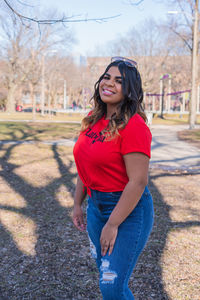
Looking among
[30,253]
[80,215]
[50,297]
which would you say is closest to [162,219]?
[30,253]

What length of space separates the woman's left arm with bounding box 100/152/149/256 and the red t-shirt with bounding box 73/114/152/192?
0.05m

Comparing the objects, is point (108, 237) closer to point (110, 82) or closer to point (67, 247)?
point (110, 82)

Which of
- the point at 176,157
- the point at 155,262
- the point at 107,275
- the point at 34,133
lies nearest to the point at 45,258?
the point at 155,262

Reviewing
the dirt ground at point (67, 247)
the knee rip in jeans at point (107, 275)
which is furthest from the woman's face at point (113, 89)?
the dirt ground at point (67, 247)

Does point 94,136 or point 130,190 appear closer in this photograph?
point 130,190

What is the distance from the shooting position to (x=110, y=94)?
6.56 feet

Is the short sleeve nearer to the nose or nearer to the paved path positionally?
the nose

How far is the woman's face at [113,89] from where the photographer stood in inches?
77.9

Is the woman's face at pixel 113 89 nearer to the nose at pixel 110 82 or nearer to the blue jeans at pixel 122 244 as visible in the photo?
the nose at pixel 110 82

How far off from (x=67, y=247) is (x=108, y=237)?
6.79 ft

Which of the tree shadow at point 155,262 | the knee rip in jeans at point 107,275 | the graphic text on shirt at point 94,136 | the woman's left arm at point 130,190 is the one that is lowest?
the tree shadow at point 155,262

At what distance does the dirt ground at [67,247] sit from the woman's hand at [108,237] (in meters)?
1.20

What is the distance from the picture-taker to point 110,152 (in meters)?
1.83

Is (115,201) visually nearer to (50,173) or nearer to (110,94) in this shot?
(110,94)
